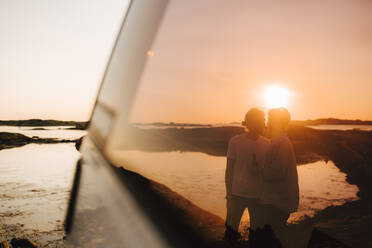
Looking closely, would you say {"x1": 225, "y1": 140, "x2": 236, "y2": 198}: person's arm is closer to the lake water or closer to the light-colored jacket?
the light-colored jacket

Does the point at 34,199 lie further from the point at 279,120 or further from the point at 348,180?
the point at 348,180

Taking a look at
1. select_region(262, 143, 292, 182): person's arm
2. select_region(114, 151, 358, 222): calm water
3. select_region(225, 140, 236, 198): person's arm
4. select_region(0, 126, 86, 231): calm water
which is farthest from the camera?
select_region(114, 151, 358, 222): calm water

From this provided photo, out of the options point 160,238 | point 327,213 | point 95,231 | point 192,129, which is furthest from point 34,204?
point 192,129

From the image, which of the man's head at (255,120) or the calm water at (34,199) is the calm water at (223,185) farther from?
the calm water at (34,199)

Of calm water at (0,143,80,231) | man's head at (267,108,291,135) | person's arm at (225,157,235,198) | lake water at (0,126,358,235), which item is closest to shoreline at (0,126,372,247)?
lake water at (0,126,358,235)

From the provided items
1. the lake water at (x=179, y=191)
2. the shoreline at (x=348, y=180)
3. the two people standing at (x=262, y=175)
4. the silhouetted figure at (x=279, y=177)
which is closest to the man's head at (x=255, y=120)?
the two people standing at (x=262, y=175)

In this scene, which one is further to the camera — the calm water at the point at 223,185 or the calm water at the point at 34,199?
the calm water at the point at 223,185

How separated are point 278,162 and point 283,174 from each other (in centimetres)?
12

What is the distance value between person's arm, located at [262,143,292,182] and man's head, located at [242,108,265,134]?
0.91ft

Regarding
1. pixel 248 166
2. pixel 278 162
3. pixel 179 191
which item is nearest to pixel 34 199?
pixel 179 191

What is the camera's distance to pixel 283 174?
212cm

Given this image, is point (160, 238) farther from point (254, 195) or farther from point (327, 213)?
point (327, 213)

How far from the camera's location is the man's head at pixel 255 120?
235cm

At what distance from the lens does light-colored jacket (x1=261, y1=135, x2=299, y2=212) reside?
2.11 meters
